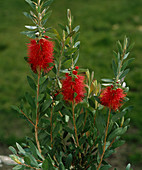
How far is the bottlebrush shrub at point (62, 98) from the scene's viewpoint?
124 cm

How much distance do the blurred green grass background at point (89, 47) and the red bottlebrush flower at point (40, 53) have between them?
164 centimetres

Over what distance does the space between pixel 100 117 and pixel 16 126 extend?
6.51ft

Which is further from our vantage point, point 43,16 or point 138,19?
point 138,19

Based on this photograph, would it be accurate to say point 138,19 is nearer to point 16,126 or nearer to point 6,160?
point 16,126

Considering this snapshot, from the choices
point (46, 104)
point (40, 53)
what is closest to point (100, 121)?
point (46, 104)

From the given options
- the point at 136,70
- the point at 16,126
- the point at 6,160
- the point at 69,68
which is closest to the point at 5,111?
the point at 16,126

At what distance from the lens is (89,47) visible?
4.80 metres

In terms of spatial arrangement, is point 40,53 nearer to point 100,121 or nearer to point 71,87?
point 71,87

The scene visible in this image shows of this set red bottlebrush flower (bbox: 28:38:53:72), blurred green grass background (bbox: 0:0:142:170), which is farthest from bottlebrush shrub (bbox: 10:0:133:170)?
blurred green grass background (bbox: 0:0:142:170)

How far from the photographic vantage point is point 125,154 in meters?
2.64

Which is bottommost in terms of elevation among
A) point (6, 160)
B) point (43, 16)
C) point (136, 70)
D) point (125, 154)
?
point (125, 154)

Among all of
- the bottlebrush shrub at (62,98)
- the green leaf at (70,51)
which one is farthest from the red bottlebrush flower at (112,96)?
the green leaf at (70,51)

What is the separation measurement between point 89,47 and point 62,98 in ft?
11.5

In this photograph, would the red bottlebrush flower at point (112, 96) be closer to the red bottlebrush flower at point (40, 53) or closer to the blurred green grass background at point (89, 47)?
the red bottlebrush flower at point (40, 53)
